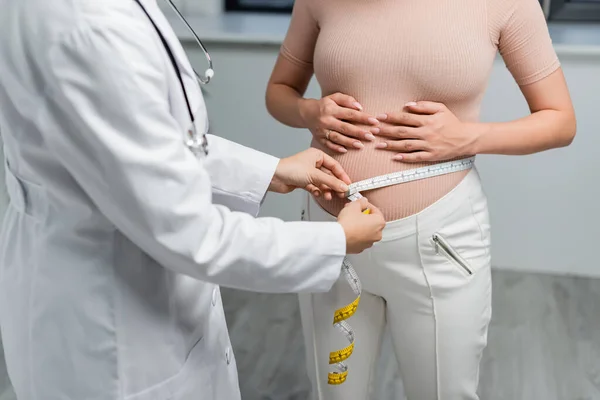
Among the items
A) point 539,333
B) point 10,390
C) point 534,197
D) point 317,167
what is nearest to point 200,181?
point 317,167

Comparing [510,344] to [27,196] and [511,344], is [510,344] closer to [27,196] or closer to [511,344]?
[511,344]

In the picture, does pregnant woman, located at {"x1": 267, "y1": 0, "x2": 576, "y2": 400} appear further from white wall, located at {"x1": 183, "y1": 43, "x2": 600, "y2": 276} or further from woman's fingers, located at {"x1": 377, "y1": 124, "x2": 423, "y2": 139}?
white wall, located at {"x1": 183, "y1": 43, "x2": 600, "y2": 276}

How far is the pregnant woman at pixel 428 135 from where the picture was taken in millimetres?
1278

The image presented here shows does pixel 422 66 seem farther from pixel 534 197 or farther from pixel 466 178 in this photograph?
pixel 534 197

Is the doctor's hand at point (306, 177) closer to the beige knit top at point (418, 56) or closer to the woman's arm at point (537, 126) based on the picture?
the beige knit top at point (418, 56)

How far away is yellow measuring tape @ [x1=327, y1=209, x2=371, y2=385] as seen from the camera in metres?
1.29

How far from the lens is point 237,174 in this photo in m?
1.17

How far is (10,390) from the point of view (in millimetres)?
2242

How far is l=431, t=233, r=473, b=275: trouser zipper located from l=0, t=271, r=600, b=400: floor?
3.25 feet

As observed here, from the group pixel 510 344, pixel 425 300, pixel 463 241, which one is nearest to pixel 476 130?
pixel 463 241

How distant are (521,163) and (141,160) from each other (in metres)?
2.25

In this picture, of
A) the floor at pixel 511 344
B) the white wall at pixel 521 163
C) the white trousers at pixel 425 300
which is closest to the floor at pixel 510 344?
the floor at pixel 511 344

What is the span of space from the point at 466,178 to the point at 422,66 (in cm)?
23

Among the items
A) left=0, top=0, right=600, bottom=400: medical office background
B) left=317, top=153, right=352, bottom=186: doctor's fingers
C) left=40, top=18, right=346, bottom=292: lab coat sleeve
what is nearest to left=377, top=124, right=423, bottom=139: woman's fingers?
left=317, top=153, right=352, bottom=186: doctor's fingers
